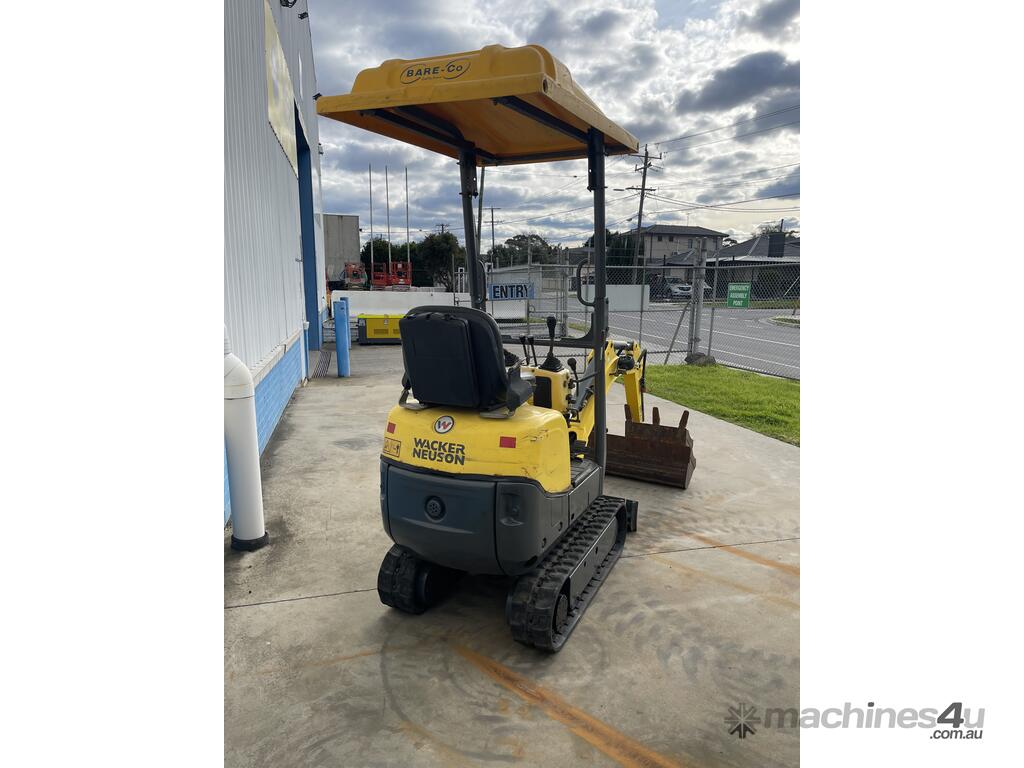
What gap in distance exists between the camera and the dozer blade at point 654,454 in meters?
5.73

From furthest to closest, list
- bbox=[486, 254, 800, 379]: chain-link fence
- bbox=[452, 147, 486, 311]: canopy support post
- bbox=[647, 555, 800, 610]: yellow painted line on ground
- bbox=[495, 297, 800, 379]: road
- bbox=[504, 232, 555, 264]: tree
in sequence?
bbox=[504, 232, 555, 264]: tree → bbox=[495, 297, 800, 379]: road → bbox=[486, 254, 800, 379]: chain-link fence → bbox=[452, 147, 486, 311]: canopy support post → bbox=[647, 555, 800, 610]: yellow painted line on ground

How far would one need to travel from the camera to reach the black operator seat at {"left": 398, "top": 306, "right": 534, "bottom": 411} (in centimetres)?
310

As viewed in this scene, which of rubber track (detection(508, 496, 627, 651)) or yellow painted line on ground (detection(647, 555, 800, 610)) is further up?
rubber track (detection(508, 496, 627, 651))

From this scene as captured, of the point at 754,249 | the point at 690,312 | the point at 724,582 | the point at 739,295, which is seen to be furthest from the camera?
the point at 754,249

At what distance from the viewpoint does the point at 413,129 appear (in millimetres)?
3787

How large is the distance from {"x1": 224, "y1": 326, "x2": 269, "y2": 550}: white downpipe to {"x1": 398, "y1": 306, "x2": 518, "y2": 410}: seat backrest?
1619 mm

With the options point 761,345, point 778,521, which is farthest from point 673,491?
point 761,345

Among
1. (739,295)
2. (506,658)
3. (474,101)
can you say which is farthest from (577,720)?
(739,295)

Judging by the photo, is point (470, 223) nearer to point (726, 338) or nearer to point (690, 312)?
point (690, 312)

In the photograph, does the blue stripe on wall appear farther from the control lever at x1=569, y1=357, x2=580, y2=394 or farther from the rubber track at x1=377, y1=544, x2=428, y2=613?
the control lever at x1=569, y1=357, x2=580, y2=394

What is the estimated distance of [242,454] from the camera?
4.29m

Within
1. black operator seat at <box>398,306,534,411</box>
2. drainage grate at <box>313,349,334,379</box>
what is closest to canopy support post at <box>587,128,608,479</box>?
black operator seat at <box>398,306,534,411</box>

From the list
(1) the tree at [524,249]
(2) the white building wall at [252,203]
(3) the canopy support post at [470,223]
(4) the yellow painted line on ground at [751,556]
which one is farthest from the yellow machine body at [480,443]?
(1) the tree at [524,249]

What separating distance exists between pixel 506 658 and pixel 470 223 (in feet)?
9.49
